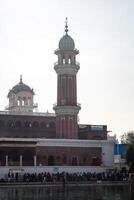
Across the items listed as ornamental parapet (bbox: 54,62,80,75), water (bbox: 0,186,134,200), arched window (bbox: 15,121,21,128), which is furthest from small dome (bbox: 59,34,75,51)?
water (bbox: 0,186,134,200)

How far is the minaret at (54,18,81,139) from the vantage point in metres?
77.7

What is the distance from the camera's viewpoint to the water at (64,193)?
1724 inches

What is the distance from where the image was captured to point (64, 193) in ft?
159

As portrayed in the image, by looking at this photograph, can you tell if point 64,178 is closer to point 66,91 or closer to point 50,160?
point 50,160

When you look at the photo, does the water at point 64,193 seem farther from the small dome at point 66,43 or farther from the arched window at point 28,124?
the arched window at point 28,124

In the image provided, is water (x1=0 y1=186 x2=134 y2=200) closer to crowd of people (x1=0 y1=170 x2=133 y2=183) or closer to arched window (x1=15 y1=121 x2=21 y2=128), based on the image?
crowd of people (x1=0 y1=170 x2=133 y2=183)

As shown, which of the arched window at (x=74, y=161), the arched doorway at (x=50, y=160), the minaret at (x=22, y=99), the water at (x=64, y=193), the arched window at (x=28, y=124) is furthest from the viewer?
the minaret at (x=22, y=99)

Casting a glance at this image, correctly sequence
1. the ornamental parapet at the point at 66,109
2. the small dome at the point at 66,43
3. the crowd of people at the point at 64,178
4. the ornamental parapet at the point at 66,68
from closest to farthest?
the crowd of people at the point at 64,178 < the ornamental parapet at the point at 66,109 < the ornamental parapet at the point at 66,68 < the small dome at the point at 66,43

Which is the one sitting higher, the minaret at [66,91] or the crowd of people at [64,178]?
the minaret at [66,91]

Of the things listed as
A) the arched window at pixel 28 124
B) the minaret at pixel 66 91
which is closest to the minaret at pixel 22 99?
the arched window at pixel 28 124

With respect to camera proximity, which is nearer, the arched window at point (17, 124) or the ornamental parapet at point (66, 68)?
the ornamental parapet at point (66, 68)

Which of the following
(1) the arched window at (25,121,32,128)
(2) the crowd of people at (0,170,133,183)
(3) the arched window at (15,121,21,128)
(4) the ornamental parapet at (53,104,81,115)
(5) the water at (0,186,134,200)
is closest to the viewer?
(5) the water at (0,186,134,200)

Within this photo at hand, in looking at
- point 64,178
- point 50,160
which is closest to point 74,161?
point 50,160

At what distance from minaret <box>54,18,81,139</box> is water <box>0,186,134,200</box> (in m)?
22.8
